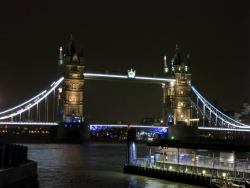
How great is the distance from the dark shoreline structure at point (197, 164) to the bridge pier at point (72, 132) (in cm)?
6191

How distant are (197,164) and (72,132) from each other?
68107 mm

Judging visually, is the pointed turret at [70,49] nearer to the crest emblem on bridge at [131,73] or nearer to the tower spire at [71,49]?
the tower spire at [71,49]

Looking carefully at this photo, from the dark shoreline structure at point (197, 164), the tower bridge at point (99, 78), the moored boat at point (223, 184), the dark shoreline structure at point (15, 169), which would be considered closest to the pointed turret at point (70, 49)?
the tower bridge at point (99, 78)

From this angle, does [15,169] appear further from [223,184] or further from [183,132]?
[183,132]

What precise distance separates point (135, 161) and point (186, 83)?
→ 8397 centimetres

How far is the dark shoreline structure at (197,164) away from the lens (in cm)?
2756

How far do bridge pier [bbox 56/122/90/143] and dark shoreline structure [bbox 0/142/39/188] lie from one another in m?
74.2

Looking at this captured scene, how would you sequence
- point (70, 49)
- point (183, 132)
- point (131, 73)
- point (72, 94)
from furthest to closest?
point (70, 49) < point (131, 73) < point (183, 132) < point (72, 94)

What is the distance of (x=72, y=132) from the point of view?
97125 millimetres

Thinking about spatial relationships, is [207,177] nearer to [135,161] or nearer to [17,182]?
[135,161]

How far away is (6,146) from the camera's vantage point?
817 inches

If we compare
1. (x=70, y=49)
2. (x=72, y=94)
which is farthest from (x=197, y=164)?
(x=70, y=49)

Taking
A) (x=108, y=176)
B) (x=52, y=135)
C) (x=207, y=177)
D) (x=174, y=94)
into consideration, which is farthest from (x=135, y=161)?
(x=174, y=94)

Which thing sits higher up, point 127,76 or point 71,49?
point 71,49
